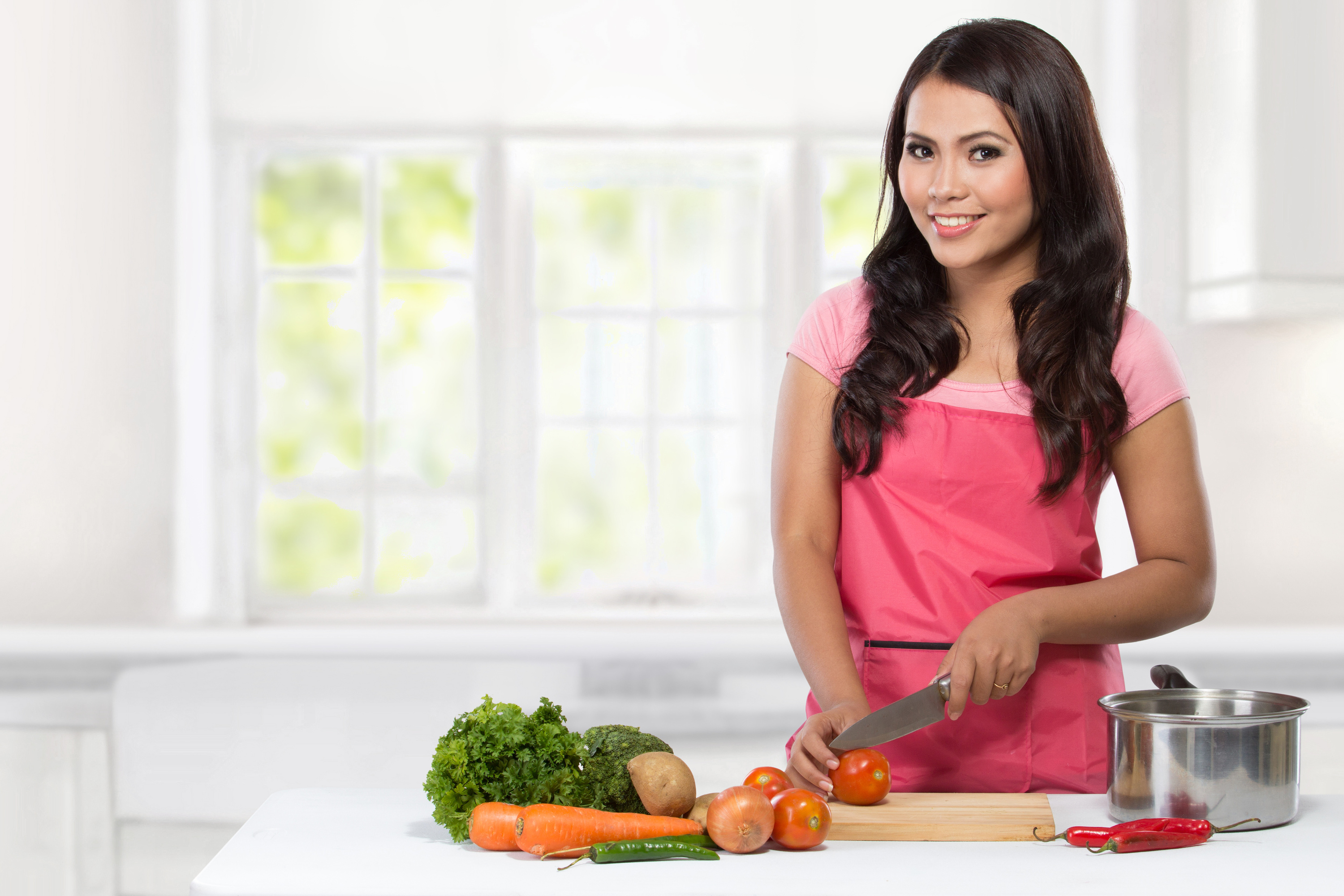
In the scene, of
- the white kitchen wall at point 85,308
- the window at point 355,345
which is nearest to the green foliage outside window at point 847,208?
the window at point 355,345

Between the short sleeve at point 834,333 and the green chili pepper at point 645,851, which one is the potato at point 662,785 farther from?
the short sleeve at point 834,333

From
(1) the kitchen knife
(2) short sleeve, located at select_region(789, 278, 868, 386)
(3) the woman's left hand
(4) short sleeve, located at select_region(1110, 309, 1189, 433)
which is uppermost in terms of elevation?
(2) short sleeve, located at select_region(789, 278, 868, 386)

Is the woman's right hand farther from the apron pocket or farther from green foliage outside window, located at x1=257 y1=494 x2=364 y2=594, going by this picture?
green foliage outside window, located at x1=257 y1=494 x2=364 y2=594

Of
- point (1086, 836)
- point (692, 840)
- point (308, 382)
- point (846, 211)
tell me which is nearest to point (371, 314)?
point (308, 382)

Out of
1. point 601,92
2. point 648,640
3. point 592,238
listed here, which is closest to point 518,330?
point 592,238

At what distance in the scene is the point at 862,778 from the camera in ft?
4.22

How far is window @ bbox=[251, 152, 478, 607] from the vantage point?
3.87 meters

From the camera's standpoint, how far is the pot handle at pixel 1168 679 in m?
1.40

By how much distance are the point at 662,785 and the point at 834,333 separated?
0.64 m

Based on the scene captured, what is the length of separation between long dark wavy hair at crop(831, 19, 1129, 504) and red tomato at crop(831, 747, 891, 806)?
0.38 meters

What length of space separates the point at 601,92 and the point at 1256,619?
99.3 inches

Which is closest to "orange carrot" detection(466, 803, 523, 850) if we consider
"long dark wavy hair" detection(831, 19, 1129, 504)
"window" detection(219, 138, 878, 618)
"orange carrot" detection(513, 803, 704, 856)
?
"orange carrot" detection(513, 803, 704, 856)

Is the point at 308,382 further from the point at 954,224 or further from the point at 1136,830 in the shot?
the point at 1136,830

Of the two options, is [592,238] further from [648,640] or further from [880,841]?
[880,841]
